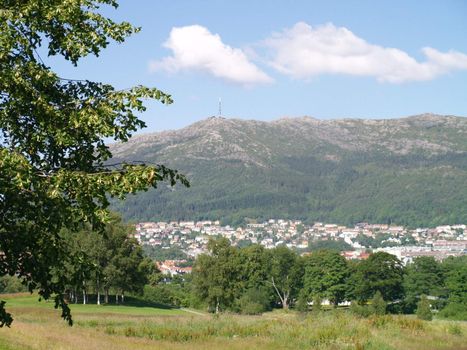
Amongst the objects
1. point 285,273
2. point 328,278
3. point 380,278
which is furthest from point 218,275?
point 380,278

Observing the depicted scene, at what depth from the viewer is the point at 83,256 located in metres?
11.0

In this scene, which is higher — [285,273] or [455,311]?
[285,273]

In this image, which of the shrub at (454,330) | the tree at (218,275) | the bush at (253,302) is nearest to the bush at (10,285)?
the bush at (253,302)

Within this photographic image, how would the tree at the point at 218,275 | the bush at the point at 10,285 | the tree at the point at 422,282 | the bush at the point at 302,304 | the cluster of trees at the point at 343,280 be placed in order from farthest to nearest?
the bush at the point at 10,285, the tree at the point at 422,282, the cluster of trees at the point at 343,280, the bush at the point at 302,304, the tree at the point at 218,275

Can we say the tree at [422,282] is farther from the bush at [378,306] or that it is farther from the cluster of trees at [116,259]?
the cluster of trees at [116,259]

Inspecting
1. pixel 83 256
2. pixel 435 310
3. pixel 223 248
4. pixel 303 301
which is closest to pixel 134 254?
pixel 223 248

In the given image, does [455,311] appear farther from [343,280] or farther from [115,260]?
[115,260]

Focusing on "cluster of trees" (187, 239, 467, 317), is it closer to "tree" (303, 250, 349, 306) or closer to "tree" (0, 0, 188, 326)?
"tree" (303, 250, 349, 306)

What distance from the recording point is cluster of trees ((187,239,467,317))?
94.2 m

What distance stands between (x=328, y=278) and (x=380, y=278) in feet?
27.0

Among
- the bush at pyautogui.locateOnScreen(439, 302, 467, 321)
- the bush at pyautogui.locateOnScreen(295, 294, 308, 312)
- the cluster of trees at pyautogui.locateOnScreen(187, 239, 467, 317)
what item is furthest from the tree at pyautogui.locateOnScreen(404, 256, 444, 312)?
the bush at pyautogui.locateOnScreen(295, 294, 308, 312)

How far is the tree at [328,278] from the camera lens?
101 meters

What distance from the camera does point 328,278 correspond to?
101 m

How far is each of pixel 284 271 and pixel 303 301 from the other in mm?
8645
